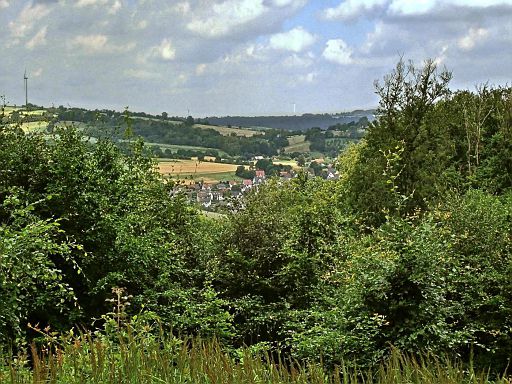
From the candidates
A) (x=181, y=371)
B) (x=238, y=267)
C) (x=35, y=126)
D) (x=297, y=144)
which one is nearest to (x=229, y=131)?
(x=297, y=144)

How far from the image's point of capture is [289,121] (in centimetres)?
8794

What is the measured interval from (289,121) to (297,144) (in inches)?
644

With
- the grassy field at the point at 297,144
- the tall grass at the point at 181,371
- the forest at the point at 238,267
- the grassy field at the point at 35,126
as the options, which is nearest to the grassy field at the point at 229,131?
the grassy field at the point at 297,144

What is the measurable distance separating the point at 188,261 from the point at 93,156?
11.1 feet

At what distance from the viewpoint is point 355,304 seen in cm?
918

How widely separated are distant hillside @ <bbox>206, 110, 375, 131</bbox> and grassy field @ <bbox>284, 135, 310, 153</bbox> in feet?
13.6

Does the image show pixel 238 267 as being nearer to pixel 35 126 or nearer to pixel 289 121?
pixel 35 126

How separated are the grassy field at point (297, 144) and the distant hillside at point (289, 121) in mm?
4141

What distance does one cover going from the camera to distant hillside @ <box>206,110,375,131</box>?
249 ft

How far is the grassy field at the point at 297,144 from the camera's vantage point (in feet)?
221

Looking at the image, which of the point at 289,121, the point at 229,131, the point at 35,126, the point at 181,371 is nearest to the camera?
the point at 181,371

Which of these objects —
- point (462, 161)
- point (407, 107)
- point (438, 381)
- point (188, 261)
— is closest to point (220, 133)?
point (462, 161)

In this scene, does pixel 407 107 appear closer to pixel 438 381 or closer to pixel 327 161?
pixel 438 381

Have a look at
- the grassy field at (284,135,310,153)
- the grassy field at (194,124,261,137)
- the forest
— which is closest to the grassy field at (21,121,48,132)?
the forest
